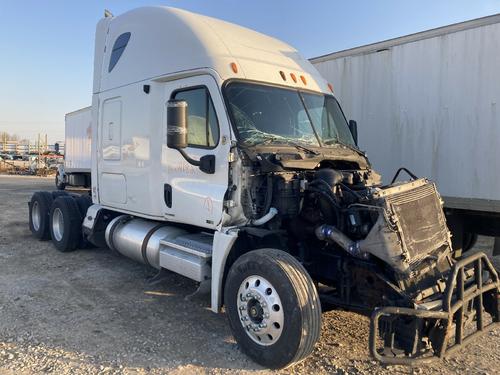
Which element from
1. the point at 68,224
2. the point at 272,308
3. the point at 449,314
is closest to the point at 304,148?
the point at 272,308

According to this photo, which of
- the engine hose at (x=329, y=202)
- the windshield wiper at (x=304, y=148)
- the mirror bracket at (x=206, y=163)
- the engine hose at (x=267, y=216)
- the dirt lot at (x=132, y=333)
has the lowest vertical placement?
the dirt lot at (x=132, y=333)

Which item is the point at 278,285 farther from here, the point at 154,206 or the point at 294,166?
the point at 154,206

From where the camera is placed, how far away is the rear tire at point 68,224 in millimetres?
7879

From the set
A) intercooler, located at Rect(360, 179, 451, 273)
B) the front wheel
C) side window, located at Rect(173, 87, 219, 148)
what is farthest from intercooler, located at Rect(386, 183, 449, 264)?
side window, located at Rect(173, 87, 219, 148)

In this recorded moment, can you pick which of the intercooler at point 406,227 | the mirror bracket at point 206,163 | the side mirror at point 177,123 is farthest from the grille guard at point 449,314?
the side mirror at point 177,123

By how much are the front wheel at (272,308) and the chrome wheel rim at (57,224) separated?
5137 millimetres

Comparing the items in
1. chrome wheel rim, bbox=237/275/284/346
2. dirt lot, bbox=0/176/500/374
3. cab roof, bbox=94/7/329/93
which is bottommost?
dirt lot, bbox=0/176/500/374

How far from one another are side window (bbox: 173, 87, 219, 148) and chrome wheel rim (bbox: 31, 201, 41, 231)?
5.17 meters

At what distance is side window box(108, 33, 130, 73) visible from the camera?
21.5ft

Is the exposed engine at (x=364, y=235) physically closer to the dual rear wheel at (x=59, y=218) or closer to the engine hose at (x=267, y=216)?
the engine hose at (x=267, y=216)

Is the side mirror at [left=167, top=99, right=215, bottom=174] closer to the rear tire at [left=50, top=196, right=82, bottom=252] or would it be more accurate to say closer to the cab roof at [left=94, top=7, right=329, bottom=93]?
the cab roof at [left=94, top=7, right=329, bottom=93]

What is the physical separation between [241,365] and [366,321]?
1.78 meters

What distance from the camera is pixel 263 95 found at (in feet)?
16.8

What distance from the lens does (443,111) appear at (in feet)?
22.1
